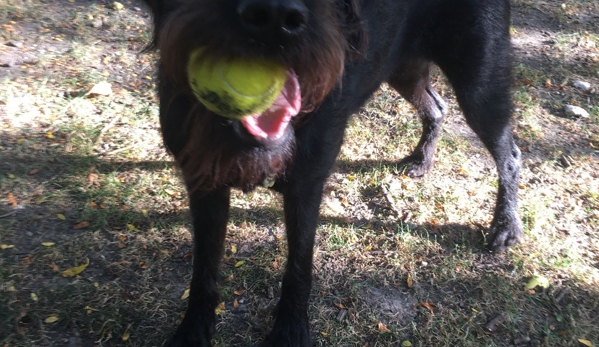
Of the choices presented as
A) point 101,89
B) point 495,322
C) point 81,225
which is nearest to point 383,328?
point 495,322

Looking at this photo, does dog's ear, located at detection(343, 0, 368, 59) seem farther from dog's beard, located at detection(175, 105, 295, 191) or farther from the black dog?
dog's beard, located at detection(175, 105, 295, 191)

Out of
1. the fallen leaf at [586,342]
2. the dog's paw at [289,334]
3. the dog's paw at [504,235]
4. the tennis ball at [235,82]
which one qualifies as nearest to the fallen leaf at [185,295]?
the dog's paw at [289,334]

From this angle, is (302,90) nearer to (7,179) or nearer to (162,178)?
(162,178)

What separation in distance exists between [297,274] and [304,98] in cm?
116

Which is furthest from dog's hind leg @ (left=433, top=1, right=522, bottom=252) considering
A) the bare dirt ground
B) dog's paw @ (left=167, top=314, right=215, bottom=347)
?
dog's paw @ (left=167, top=314, right=215, bottom=347)

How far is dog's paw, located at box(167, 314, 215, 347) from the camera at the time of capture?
100 inches

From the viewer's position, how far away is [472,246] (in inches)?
133

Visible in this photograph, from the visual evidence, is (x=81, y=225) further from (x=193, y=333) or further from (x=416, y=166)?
(x=416, y=166)

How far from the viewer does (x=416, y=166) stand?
393cm

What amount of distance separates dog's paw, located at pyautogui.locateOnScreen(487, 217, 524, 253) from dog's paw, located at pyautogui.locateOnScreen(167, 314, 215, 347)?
1877mm

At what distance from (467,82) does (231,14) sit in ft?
7.01

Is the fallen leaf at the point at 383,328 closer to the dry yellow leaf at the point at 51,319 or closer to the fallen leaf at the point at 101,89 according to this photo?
the dry yellow leaf at the point at 51,319

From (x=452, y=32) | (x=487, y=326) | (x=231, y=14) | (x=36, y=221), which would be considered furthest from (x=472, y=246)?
(x=36, y=221)

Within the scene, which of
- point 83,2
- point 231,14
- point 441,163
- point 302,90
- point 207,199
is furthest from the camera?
point 83,2
